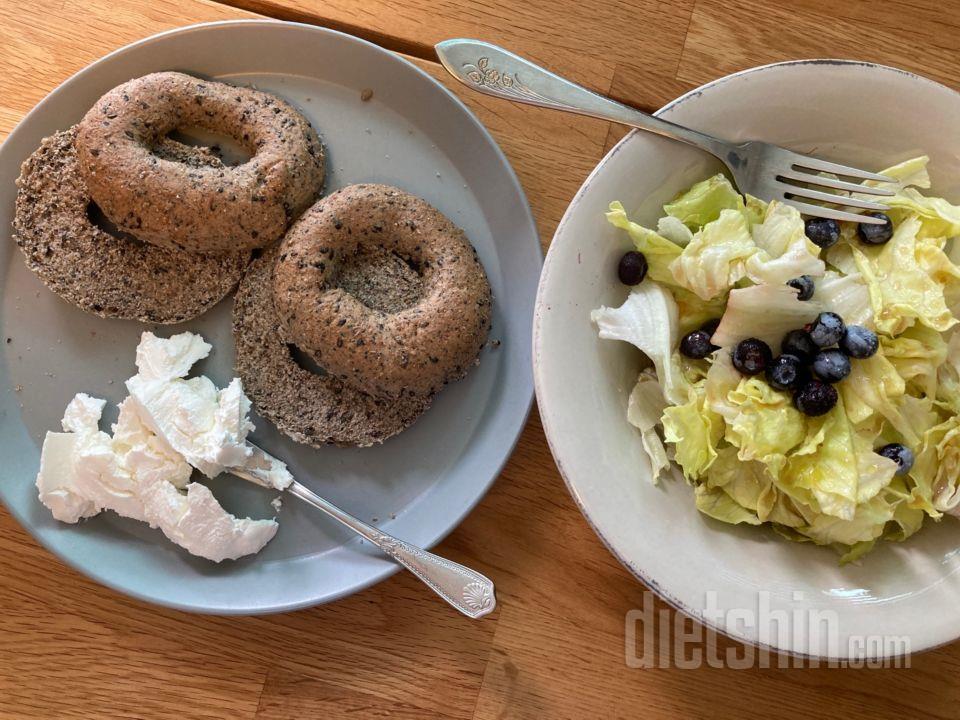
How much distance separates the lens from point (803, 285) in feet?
3.27

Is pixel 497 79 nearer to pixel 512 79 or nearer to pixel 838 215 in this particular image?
pixel 512 79

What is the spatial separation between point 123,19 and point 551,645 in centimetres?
132

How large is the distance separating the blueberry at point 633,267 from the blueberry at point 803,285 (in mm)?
190

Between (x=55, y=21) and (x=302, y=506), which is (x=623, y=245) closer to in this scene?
(x=302, y=506)

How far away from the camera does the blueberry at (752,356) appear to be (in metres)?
1.00

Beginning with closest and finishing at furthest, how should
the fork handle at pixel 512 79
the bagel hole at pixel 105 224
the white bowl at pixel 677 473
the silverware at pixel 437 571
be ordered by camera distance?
1. the white bowl at pixel 677 473
2. the fork handle at pixel 512 79
3. the silverware at pixel 437 571
4. the bagel hole at pixel 105 224

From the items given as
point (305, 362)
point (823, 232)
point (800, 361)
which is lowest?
point (305, 362)

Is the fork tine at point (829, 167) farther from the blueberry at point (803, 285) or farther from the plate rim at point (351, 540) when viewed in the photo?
the plate rim at point (351, 540)

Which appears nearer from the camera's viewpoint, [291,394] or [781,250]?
[781,250]

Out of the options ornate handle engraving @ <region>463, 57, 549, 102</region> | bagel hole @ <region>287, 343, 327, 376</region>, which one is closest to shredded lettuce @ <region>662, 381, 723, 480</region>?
ornate handle engraving @ <region>463, 57, 549, 102</region>

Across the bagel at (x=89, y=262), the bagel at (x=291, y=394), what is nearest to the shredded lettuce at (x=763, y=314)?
the bagel at (x=291, y=394)

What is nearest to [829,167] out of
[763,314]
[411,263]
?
[763,314]

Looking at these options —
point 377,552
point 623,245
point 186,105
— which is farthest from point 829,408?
point 186,105

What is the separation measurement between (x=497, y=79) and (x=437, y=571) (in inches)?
30.3
